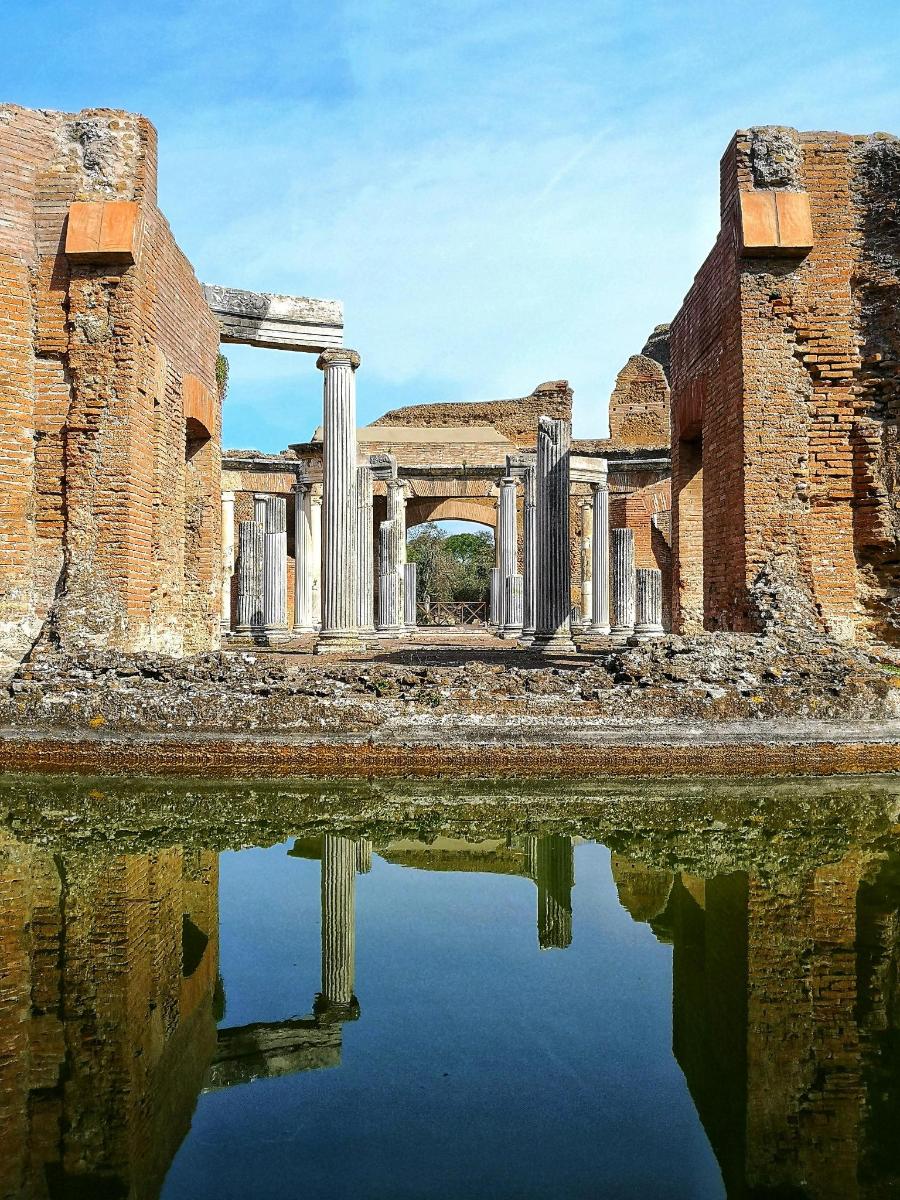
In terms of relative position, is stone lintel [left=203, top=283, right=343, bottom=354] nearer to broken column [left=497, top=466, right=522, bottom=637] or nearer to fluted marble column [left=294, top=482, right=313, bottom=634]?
fluted marble column [left=294, top=482, right=313, bottom=634]

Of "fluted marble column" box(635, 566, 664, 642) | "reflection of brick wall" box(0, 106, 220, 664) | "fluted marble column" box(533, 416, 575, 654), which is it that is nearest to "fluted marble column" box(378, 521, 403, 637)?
"fluted marble column" box(635, 566, 664, 642)

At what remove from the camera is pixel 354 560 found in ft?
44.4

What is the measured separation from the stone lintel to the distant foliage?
2431 cm

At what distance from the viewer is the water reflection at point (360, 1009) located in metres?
1.96

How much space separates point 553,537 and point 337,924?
1149cm

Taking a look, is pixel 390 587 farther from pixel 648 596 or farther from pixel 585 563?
pixel 585 563

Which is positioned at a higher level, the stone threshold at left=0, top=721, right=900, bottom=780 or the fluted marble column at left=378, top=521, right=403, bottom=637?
the fluted marble column at left=378, top=521, right=403, bottom=637

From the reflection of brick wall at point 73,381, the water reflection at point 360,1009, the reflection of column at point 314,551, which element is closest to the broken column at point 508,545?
the reflection of column at point 314,551

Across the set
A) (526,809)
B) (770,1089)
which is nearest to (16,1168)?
(770,1089)

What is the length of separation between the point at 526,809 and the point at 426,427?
88.5 feet

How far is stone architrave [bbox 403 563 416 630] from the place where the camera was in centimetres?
2436

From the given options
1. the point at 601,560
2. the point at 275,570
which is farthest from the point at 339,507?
the point at 601,560

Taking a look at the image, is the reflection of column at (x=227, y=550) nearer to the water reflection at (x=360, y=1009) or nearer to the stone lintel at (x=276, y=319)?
the stone lintel at (x=276, y=319)

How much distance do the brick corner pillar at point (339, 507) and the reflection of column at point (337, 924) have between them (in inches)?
332
